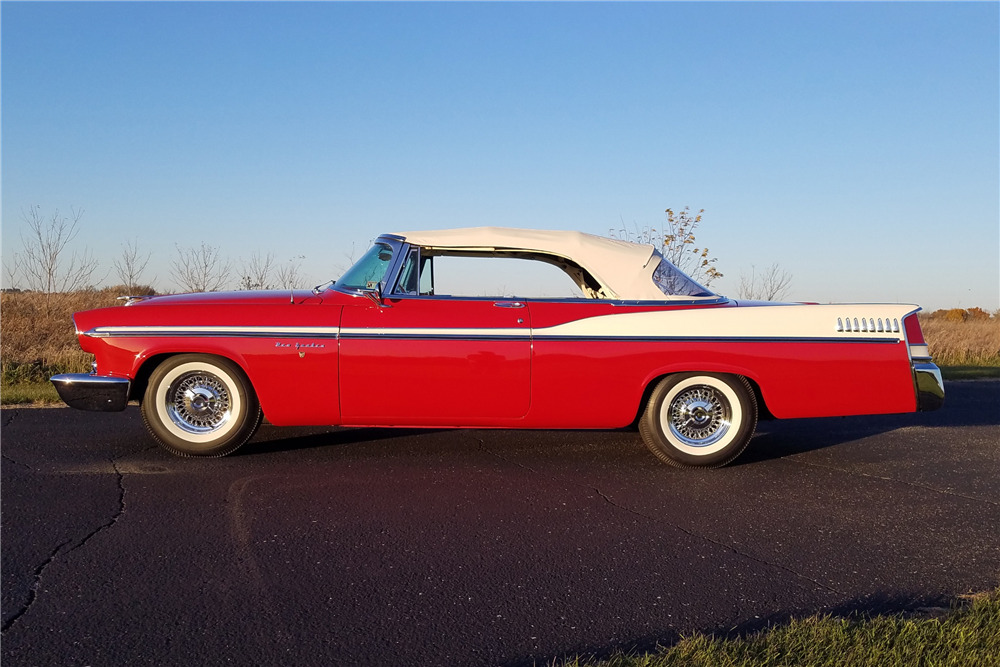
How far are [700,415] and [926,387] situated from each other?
159 centimetres

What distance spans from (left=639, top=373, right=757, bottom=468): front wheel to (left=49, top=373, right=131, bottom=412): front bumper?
144 inches

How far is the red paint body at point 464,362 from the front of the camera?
5512 millimetres

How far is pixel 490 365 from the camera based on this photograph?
18.1 feet

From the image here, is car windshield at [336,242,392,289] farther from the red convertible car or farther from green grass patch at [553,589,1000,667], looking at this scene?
green grass patch at [553,589,1000,667]

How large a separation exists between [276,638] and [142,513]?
1827 millimetres

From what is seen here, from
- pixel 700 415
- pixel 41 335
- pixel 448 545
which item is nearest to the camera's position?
pixel 448 545

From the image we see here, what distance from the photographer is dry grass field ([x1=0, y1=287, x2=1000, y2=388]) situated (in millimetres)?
10312

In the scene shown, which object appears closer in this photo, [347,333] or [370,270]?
[347,333]

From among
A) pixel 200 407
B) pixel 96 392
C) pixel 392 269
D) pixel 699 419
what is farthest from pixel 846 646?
pixel 96 392

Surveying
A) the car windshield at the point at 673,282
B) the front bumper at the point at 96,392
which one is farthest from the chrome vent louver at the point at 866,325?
the front bumper at the point at 96,392

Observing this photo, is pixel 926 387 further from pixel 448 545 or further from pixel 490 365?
pixel 448 545

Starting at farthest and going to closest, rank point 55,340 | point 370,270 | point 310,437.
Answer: point 55,340, point 310,437, point 370,270

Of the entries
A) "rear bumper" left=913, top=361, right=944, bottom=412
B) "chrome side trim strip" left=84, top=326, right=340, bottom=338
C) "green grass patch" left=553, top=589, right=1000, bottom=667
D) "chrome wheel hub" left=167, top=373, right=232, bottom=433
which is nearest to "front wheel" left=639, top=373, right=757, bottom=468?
"rear bumper" left=913, top=361, right=944, bottom=412

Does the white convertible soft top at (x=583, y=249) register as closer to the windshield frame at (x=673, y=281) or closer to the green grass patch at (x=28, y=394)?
the windshield frame at (x=673, y=281)
